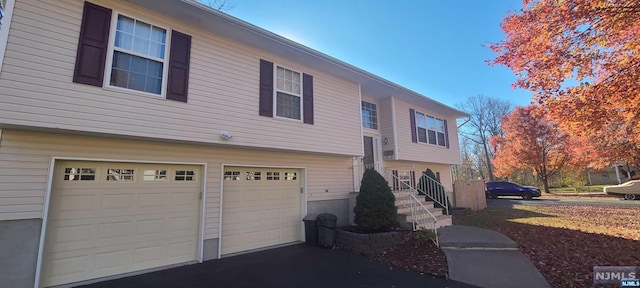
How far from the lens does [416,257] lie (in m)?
6.01

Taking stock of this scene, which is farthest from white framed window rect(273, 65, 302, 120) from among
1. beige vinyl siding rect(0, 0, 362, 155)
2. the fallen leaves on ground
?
the fallen leaves on ground

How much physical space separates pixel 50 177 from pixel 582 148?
2805 centimetres

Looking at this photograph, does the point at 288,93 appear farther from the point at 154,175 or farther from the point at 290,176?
the point at 154,175

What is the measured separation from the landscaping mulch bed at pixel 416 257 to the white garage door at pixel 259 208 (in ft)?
8.70

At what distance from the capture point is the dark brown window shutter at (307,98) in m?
7.64

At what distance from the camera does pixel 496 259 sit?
561 cm

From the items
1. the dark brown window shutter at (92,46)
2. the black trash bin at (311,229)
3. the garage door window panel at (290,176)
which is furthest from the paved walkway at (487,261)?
the dark brown window shutter at (92,46)

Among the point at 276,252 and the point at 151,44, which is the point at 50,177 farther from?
the point at 276,252

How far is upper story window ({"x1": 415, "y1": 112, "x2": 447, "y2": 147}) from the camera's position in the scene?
12.2 metres

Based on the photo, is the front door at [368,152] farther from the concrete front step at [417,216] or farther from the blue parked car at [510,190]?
the blue parked car at [510,190]

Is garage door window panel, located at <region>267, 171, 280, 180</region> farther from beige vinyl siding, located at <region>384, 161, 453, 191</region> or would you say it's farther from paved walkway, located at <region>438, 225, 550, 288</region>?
beige vinyl siding, located at <region>384, 161, 453, 191</region>

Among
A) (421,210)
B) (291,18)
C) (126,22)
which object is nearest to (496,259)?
(421,210)

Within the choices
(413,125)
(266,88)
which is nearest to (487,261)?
(266,88)

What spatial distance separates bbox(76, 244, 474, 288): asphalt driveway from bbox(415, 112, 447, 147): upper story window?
7508 mm
